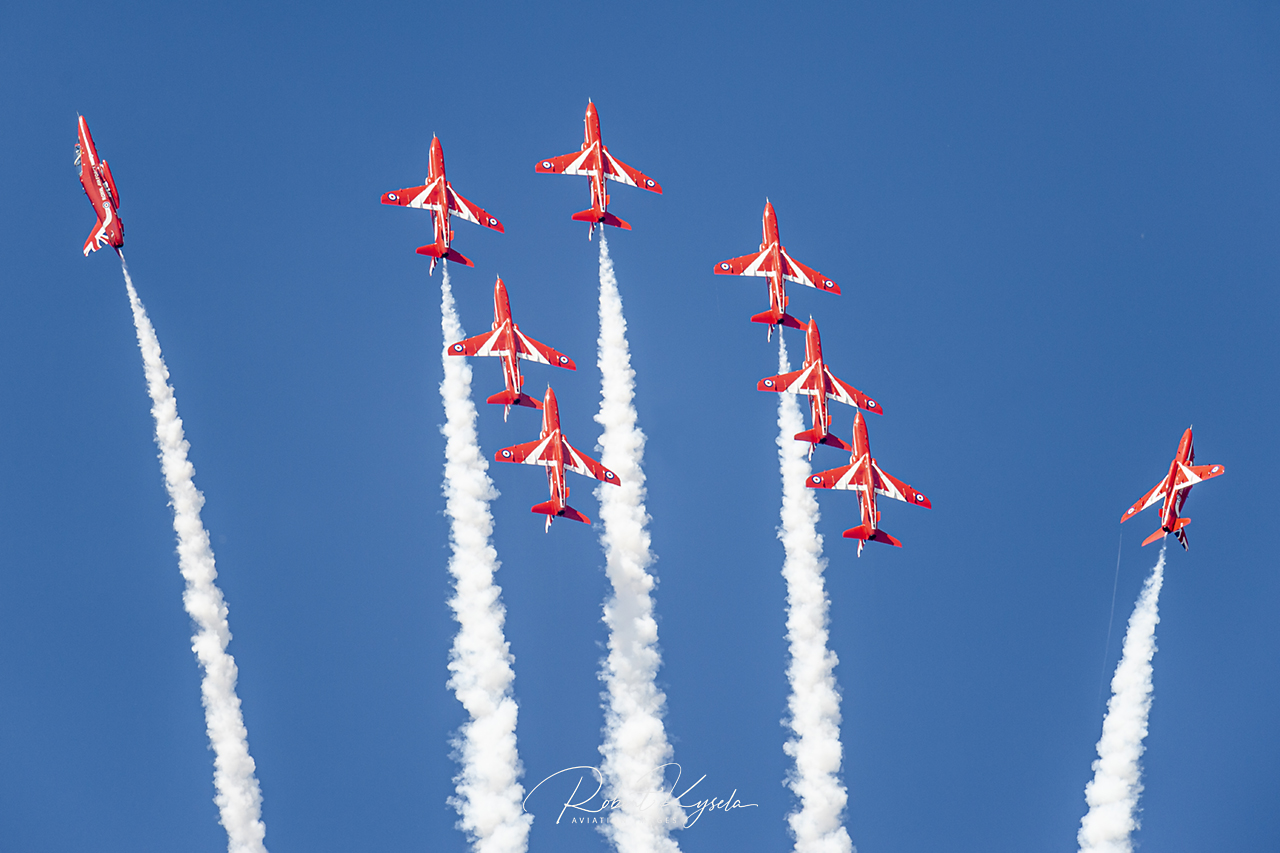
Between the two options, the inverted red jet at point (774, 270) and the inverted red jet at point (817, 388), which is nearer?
the inverted red jet at point (817, 388)

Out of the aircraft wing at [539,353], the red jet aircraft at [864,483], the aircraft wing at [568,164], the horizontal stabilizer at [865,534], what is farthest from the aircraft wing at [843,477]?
the aircraft wing at [568,164]

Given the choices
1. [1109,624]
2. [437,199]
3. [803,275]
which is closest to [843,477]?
[803,275]

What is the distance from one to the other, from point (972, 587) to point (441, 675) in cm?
2230

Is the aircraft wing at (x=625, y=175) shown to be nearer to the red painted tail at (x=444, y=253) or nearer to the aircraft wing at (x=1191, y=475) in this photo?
the red painted tail at (x=444, y=253)

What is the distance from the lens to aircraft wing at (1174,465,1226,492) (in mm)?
48062

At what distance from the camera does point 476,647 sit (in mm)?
51062

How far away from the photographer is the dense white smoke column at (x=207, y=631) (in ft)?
167

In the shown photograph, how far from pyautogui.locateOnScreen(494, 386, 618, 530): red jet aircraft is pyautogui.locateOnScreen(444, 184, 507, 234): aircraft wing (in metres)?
7.09

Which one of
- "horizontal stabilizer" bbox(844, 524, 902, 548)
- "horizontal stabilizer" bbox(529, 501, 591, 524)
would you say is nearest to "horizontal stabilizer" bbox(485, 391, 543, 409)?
"horizontal stabilizer" bbox(529, 501, 591, 524)

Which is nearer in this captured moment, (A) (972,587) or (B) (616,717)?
(B) (616,717)

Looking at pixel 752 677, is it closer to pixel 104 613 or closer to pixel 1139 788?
pixel 1139 788

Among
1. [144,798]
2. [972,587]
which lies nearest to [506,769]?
[144,798]

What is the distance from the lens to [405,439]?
5559 cm

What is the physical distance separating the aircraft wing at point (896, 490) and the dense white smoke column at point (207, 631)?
24793 millimetres
